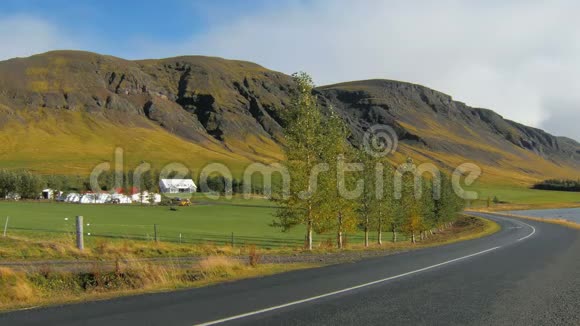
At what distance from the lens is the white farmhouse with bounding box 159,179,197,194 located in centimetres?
16138

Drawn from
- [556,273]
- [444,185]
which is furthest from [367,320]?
[444,185]

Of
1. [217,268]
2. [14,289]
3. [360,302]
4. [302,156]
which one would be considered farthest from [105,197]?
[360,302]

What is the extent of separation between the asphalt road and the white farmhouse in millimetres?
147709

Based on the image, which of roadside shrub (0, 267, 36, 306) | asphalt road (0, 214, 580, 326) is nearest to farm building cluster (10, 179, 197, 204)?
roadside shrub (0, 267, 36, 306)

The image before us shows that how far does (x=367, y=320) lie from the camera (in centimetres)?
970

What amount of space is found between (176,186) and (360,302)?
154293mm

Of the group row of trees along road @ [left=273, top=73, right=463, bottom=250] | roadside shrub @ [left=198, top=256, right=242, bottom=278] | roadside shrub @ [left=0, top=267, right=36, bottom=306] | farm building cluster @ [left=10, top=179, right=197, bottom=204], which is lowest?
farm building cluster @ [left=10, top=179, right=197, bottom=204]

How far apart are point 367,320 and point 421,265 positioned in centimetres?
978

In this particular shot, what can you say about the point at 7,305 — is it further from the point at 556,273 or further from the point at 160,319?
the point at 556,273

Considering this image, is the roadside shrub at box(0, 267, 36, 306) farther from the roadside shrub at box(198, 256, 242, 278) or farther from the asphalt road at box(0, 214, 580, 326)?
the roadside shrub at box(198, 256, 242, 278)

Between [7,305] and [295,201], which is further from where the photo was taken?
[295,201]

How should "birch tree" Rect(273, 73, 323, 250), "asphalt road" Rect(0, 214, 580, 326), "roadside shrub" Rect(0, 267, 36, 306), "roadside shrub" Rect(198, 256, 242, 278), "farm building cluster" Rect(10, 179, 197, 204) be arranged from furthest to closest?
"farm building cluster" Rect(10, 179, 197, 204), "birch tree" Rect(273, 73, 323, 250), "roadside shrub" Rect(198, 256, 242, 278), "roadside shrub" Rect(0, 267, 36, 306), "asphalt road" Rect(0, 214, 580, 326)

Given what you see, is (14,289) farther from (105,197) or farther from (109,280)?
(105,197)

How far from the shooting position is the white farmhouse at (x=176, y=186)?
161375 mm
